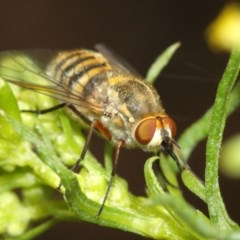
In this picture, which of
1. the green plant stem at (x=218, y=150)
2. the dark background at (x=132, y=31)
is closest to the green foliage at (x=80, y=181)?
the green plant stem at (x=218, y=150)

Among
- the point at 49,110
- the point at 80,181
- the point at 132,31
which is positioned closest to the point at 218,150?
the point at 80,181

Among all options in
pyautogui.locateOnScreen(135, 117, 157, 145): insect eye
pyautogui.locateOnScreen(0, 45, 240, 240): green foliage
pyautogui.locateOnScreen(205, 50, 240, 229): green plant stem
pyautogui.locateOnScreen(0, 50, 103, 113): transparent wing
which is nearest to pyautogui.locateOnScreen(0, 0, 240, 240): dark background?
pyautogui.locateOnScreen(0, 50, 103, 113): transparent wing

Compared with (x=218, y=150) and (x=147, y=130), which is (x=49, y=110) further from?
(x=218, y=150)

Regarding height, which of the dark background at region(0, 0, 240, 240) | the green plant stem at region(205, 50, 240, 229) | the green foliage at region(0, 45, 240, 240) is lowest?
the dark background at region(0, 0, 240, 240)

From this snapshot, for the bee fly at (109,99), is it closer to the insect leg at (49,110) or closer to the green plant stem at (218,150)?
the insect leg at (49,110)

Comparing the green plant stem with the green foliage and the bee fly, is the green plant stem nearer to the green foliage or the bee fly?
the green foliage

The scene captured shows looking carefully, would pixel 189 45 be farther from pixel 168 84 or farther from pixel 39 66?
pixel 39 66
